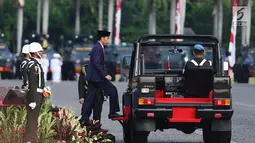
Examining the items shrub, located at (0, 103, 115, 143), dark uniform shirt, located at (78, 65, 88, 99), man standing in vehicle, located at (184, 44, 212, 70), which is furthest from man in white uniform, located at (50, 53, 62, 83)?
shrub, located at (0, 103, 115, 143)

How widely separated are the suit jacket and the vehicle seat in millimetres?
2674

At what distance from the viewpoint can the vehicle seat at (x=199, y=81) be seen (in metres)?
15.4

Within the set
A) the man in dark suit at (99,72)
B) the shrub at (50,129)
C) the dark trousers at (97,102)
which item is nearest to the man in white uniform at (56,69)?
the dark trousers at (97,102)

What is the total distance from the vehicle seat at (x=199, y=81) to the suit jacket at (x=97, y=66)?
2.67 meters

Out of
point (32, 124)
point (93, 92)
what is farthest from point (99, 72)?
point (32, 124)

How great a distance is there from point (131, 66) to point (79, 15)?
266ft

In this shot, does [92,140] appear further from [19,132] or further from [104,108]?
[104,108]

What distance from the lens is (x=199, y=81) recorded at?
50.7 feet

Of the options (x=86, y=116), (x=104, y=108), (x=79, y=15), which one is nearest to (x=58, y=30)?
(x=79, y=15)

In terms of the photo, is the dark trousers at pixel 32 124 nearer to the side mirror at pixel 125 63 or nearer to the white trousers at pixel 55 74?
the side mirror at pixel 125 63

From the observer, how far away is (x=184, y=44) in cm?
1686

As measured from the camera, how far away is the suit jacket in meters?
17.9

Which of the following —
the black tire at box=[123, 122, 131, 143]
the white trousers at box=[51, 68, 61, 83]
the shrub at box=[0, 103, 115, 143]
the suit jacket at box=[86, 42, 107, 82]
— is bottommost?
the black tire at box=[123, 122, 131, 143]

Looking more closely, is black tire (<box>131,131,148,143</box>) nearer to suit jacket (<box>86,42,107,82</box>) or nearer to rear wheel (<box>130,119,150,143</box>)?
rear wheel (<box>130,119,150,143</box>)
